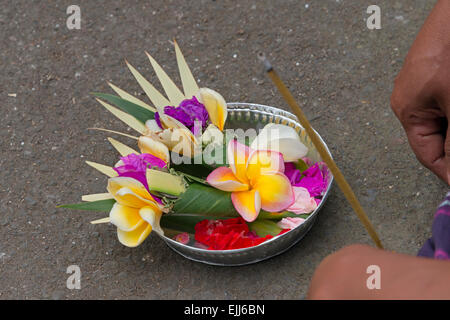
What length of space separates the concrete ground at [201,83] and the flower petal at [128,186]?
7.8 inches

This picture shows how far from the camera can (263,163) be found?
1.16 metres

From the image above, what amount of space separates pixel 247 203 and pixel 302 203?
122 millimetres

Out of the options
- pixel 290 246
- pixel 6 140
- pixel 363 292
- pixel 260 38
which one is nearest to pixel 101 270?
pixel 290 246

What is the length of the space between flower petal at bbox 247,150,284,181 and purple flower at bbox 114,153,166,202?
178mm

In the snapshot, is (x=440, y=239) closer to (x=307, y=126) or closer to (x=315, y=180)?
(x=307, y=126)

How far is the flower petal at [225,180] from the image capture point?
1133 mm

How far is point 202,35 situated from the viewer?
1.76 meters

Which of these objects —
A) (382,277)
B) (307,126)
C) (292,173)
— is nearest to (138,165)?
(292,173)

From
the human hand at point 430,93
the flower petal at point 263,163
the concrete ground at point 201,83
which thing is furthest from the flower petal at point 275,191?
the human hand at point 430,93

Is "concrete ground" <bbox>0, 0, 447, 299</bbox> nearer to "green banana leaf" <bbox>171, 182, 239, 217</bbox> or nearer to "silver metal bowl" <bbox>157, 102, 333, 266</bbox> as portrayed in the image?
"silver metal bowl" <bbox>157, 102, 333, 266</bbox>

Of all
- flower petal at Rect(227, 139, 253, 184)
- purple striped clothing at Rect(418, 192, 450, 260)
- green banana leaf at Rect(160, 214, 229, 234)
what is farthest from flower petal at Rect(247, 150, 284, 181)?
purple striped clothing at Rect(418, 192, 450, 260)

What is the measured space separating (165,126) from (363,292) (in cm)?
68

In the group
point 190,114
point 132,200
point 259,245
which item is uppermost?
point 190,114
